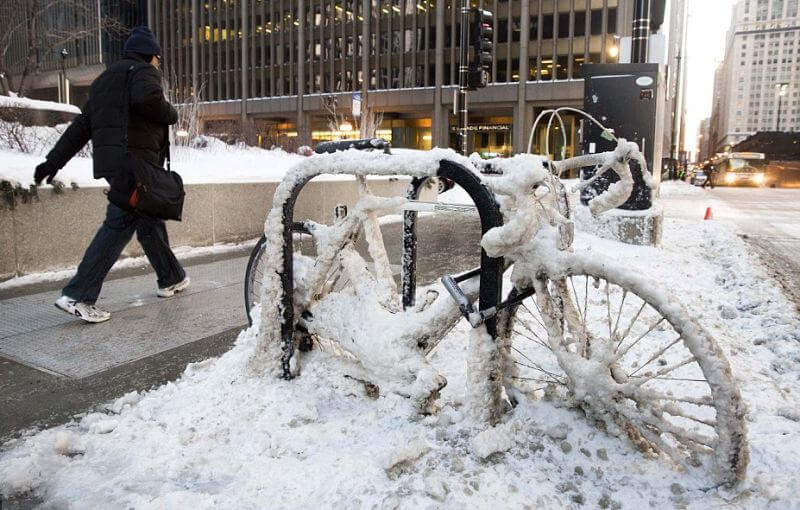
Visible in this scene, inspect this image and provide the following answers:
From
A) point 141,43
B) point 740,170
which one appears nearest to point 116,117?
point 141,43

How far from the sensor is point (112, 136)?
4.55 m

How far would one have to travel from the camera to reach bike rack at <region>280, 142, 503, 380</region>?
2545 millimetres

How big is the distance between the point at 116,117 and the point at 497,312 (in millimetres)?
3454

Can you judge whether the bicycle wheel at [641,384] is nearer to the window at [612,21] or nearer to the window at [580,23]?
the window at [612,21]

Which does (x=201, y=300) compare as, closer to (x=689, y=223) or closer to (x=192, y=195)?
(x=192, y=195)

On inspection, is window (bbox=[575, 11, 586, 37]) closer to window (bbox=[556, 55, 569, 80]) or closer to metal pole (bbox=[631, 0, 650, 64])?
window (bbox=[556, 55, 569, 80])

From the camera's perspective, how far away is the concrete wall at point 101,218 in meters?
6.04

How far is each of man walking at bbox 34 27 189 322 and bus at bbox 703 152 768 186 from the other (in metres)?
34.6

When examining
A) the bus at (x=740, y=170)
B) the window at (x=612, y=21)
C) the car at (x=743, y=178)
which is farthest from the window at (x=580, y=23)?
the car at (x=743, y=178)

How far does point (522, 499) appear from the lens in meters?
2.21

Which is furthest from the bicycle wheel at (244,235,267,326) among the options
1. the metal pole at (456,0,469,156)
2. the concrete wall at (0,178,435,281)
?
the metal pole at (456,0,469,156)

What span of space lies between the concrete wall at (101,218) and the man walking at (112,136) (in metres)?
1.72

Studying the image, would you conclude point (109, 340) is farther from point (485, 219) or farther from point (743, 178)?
point (743, 178)

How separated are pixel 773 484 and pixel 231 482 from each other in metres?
2.05
